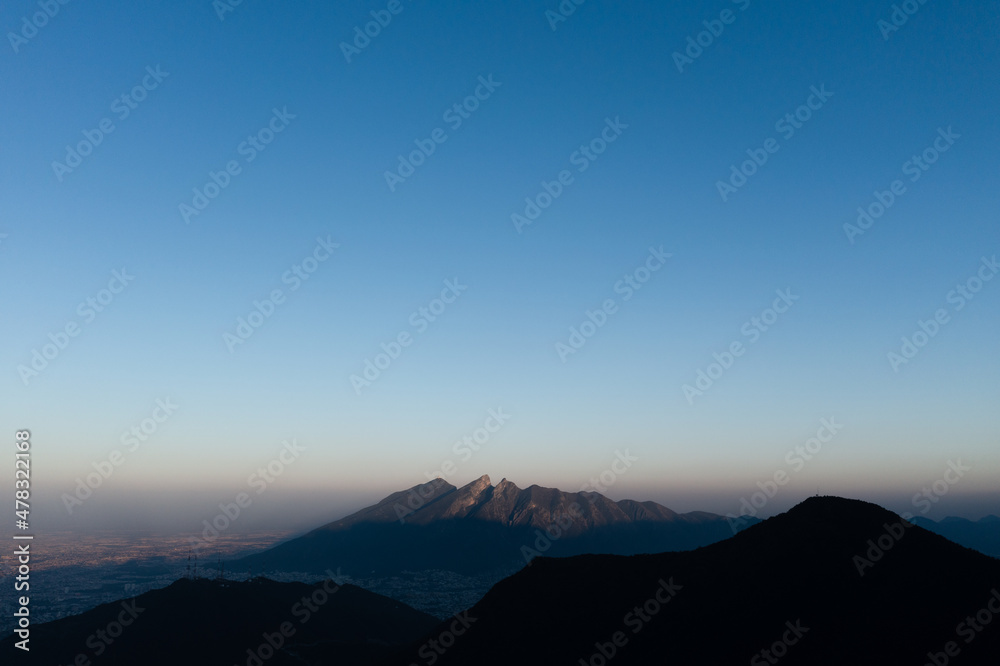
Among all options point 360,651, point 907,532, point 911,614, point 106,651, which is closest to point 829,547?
point 907,532

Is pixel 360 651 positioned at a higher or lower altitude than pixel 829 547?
lower

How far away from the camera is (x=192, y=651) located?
370 feet

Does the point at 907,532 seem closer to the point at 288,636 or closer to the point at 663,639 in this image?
the point at 663,639

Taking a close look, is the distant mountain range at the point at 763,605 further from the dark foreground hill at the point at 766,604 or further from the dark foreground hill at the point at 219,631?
the dark foreground hill at the point at 219,631

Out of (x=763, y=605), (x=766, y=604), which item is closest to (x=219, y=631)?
(x=763, y=605)

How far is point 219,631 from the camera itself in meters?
120

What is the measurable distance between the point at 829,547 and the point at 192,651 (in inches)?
4608

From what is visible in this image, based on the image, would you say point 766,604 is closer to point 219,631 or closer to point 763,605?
point 763,605

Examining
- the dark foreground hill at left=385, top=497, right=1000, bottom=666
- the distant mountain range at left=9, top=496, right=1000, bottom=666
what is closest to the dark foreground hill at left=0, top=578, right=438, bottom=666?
the distant mountain range at left=9, top=496, right=1000, bottom=666

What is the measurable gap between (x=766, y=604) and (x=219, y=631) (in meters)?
113

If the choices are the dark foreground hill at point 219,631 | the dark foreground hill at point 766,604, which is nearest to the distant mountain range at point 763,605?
the dark foreground hill at point 766,604

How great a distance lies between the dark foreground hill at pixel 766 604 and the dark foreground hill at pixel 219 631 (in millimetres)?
45305

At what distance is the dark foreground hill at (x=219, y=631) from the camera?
10912 centimetres

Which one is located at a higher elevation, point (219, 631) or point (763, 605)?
point (763, 605)
